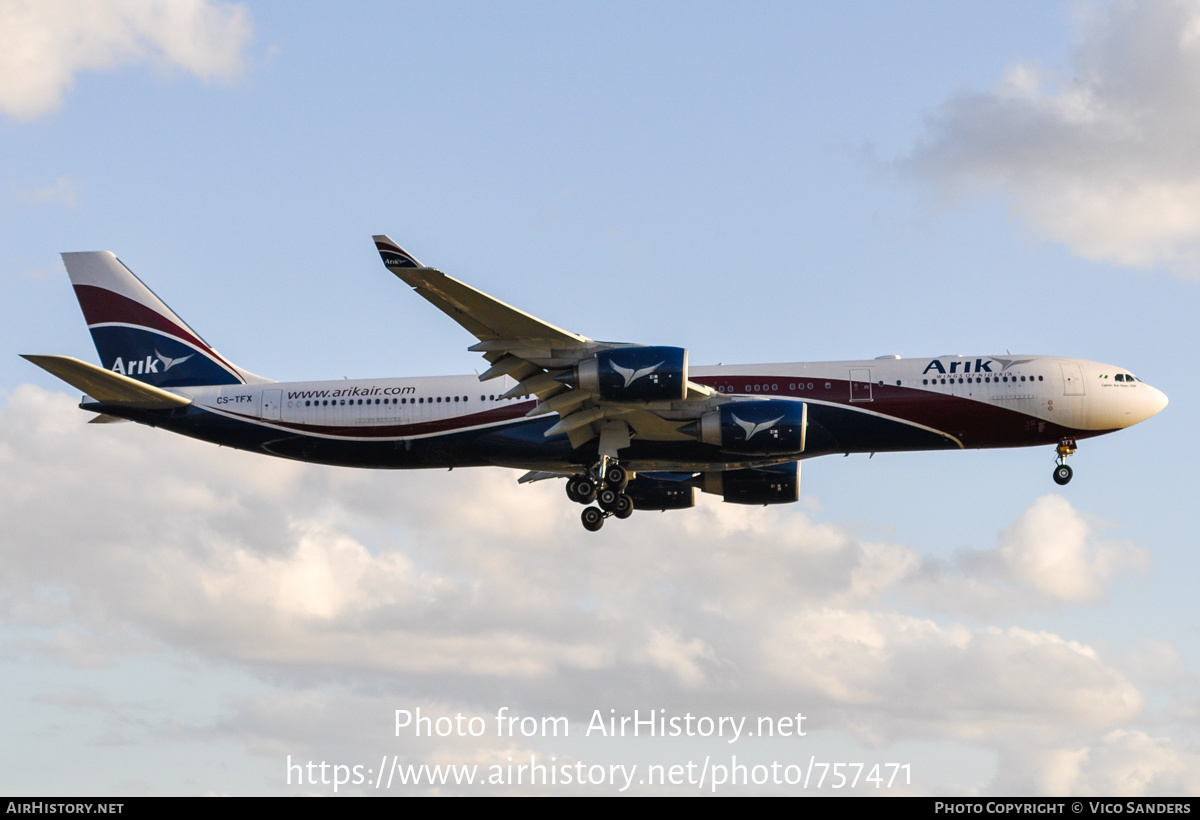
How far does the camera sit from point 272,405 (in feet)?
161

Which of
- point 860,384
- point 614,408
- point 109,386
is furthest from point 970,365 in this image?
point 109,386

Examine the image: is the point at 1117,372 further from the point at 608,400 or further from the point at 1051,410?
the point at 608,400

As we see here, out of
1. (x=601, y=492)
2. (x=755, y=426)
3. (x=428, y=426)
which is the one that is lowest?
(x=601, y=492)

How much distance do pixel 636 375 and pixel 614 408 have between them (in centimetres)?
332

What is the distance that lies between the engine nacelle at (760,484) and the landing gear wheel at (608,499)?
6679 mm

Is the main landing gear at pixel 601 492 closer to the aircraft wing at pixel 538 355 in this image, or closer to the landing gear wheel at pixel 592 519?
the landing gear wheel at pixel 592 519

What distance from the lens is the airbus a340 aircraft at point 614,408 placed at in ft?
141

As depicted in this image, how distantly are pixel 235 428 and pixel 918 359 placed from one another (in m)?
24.6

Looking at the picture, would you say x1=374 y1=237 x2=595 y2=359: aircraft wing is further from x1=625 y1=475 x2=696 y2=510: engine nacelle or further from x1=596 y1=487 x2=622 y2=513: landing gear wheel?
x1=625 y1=475 x2=696 y2=510: engine nacelle

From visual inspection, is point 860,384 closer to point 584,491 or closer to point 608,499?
point 608,499

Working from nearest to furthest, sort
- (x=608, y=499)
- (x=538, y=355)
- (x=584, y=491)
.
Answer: (x=538, y=355) < (x=608, y=499) < (x=584, y=491)

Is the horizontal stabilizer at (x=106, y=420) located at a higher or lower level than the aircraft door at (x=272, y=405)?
lower

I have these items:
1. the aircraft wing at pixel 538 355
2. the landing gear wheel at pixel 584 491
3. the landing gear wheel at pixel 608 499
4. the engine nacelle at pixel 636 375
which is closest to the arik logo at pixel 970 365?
the aircraft wing at pixel 538 355

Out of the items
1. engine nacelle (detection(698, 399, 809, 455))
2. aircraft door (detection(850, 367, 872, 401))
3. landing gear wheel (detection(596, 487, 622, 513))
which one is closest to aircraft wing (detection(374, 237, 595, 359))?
engine nacelle (detection(698, 399, 809, 455))
